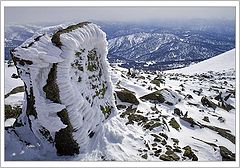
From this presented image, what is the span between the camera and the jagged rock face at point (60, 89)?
561 centimetres

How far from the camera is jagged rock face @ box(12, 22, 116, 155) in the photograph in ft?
18.4

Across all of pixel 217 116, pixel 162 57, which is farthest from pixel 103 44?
pixel 162 57

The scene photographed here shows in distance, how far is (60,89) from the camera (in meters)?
5.69

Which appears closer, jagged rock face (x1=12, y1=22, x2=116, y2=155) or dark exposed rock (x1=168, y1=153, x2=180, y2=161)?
jagged rock face (x1=12, y1=22, x2=116, y2=155)

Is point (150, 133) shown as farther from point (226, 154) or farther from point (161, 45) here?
point (161, 45)

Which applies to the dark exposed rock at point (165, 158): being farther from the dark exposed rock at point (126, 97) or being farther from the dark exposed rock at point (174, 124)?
the dark exposed rock at point (126, 97)

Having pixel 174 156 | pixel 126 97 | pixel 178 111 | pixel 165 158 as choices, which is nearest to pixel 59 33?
pixel 165 158

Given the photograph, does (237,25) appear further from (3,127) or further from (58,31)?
(3,127)

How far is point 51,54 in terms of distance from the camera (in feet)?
18.3

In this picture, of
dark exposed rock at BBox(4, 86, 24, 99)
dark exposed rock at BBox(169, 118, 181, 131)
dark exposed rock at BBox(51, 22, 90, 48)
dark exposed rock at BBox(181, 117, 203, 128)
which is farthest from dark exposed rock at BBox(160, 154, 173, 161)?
dark exposed rock at BBox(4, 86, 24, 99)

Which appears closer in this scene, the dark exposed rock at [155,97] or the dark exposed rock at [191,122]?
the dark exposed rock at [191,122]

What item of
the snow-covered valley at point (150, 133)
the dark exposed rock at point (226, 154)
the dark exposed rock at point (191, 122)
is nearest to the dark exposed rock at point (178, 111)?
the snow-covered valley at point (150, 133)

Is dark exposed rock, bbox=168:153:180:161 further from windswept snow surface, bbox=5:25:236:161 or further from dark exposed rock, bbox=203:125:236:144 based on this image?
dark exposed rock, bbox=203:125:236:144

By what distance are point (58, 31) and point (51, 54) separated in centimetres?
75
